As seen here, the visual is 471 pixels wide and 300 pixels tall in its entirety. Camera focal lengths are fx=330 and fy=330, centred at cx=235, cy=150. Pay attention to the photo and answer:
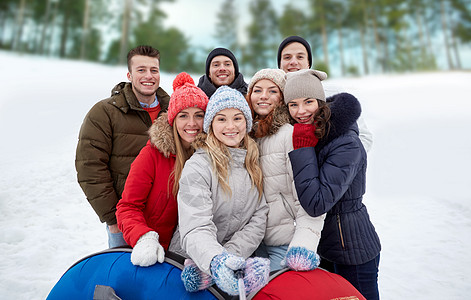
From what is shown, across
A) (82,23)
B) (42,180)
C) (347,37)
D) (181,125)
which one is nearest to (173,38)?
(82,23)

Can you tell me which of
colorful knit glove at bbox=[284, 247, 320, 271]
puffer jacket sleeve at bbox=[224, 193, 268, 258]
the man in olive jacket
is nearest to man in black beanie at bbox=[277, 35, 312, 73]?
the man in olive jacket

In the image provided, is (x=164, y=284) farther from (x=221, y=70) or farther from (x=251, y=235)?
(x=221, y=70)

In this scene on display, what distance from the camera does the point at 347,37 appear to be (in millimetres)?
25219

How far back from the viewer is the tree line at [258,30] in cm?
2128

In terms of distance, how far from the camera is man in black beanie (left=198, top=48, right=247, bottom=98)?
2.86 meters

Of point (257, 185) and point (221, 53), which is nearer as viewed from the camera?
point (257, 185)

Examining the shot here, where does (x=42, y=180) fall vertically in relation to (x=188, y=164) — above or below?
below

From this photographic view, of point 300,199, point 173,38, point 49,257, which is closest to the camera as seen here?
point 300,199

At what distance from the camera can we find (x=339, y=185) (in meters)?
1.60

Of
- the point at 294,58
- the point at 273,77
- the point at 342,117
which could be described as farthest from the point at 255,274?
the point at 294,58

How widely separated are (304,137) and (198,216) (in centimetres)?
66

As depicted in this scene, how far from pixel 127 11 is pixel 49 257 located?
746 inches

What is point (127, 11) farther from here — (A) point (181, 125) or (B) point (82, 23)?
(A) point (181, 125)

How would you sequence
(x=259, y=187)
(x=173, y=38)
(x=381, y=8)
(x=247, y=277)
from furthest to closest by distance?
(x=381, y=8) < (x=173, y=38) < (x=259, y=187) < (x=247, y=277)
